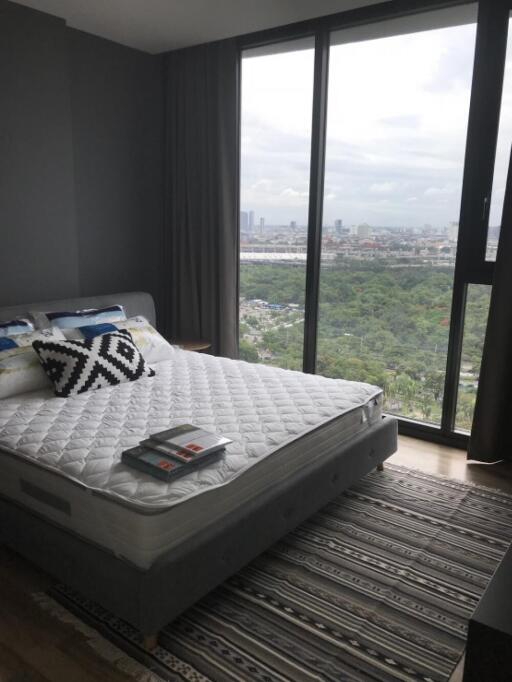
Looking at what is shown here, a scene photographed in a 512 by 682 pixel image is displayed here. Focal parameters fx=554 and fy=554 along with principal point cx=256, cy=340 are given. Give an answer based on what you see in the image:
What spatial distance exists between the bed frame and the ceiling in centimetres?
281

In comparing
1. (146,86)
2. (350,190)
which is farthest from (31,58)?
(350,190)

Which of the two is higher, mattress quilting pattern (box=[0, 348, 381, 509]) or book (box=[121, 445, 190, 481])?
book (box=[121, 445, 190, 481])

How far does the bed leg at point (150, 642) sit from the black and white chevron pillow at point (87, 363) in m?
1.41

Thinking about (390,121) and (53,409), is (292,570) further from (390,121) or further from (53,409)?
(390,121)

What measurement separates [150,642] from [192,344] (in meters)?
2.74

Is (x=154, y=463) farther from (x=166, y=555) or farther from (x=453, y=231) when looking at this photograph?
(x=453, y=231)

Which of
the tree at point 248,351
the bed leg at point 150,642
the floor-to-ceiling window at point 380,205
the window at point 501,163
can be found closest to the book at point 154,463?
the bed leg at point 150,642

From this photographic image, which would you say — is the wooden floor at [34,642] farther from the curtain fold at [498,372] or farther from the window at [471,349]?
the window at [471,349]

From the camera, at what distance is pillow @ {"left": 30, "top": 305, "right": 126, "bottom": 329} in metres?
3.48

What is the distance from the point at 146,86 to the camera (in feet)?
14.8

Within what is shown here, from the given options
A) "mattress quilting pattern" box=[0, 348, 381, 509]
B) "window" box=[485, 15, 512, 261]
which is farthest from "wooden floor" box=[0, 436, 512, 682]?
"window" box=[485, 15, 512, 261]

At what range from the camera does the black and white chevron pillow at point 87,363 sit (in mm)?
2957

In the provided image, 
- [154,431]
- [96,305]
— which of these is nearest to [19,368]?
[154,431]

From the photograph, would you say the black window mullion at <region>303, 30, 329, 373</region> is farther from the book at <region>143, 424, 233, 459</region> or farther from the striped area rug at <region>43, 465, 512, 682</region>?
the book at <region>143, 424, 233, 459</region>
